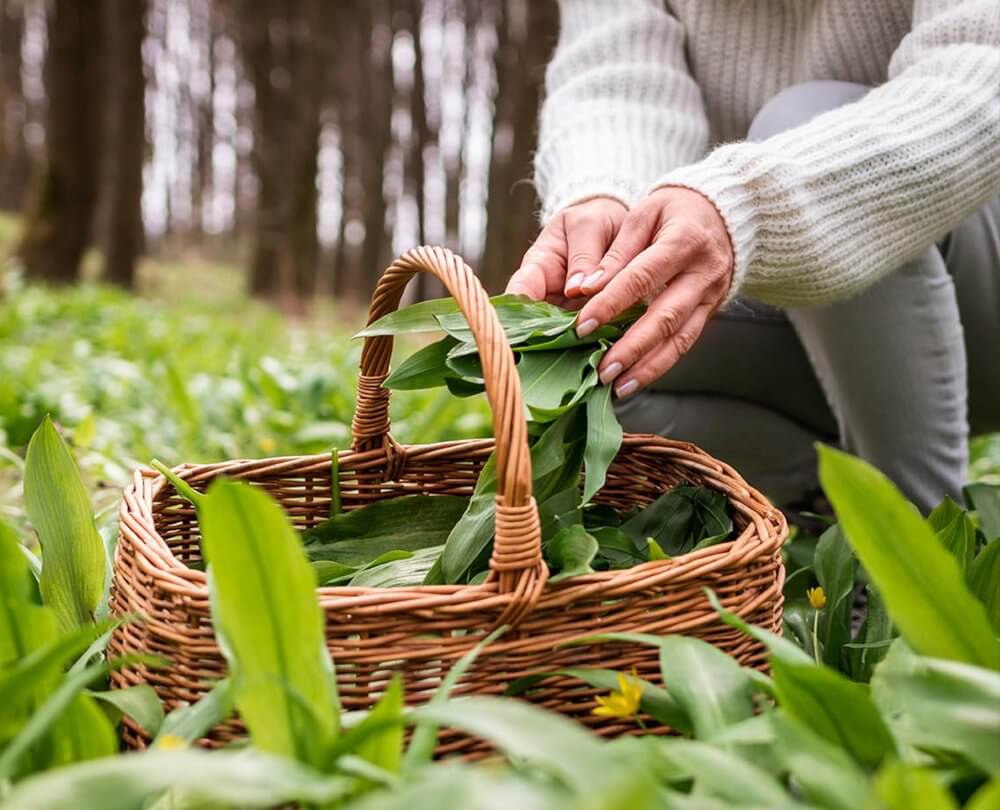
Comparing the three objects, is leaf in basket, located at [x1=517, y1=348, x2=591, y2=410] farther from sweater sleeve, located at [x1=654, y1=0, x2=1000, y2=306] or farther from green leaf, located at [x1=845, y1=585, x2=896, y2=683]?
green leaf, located at [x1=845, y1=585, x2=896, y2=683]

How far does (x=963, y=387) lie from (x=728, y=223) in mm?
763

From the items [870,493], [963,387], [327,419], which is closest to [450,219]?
[327,419]

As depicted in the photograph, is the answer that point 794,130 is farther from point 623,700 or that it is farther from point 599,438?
point 623,700

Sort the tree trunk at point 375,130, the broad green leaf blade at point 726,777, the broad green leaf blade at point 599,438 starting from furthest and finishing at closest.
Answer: the tree trunk at point 375,130
the broad green leaf blade at point 599,438
the broad green leaf blade at point 726,777

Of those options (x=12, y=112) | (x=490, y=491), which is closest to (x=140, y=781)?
(x=490, y=491)

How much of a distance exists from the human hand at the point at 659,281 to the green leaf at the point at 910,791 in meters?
0.53

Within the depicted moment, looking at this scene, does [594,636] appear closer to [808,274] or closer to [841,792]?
[841,792]

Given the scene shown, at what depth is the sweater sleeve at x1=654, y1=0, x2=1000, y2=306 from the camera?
1.19 m

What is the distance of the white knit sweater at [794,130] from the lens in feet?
4.04

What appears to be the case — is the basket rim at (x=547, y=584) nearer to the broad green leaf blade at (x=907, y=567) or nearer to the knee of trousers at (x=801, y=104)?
the broad green leaf blade at (x=907, y=567)

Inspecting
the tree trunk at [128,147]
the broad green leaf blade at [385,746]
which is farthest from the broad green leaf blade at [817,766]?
the tree trunk at [128,147]

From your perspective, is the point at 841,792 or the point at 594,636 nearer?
the point at 841,792

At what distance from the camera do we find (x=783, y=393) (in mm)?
1929

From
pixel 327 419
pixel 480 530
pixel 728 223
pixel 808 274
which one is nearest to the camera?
pixel 480 530
